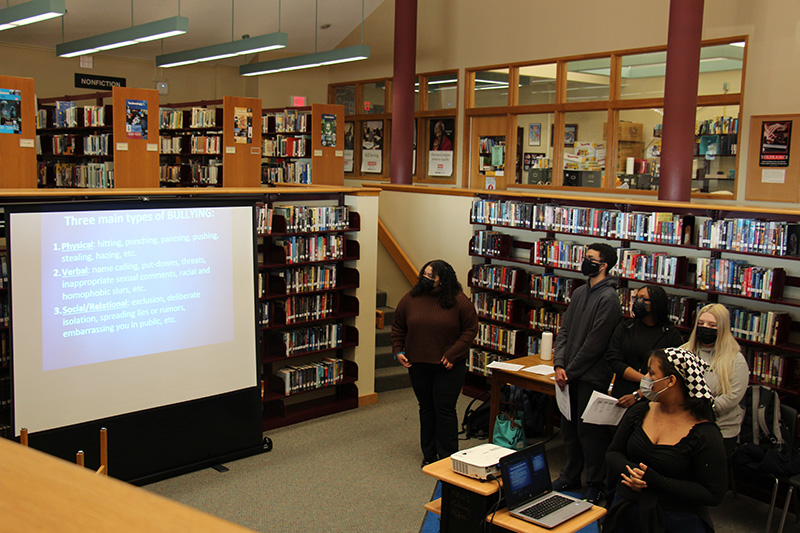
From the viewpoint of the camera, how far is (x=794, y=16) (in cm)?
769

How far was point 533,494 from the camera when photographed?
3457 mm

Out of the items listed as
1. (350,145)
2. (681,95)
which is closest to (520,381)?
(681,95)

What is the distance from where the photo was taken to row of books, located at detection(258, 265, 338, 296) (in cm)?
646

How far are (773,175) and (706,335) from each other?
4588 mm

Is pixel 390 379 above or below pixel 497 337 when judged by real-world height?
below

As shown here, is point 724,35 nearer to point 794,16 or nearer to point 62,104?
point 794,16

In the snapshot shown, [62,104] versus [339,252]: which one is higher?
[62,104]

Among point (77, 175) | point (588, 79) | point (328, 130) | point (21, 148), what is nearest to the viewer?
point (21, 148)

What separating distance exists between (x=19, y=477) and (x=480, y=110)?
11.2m

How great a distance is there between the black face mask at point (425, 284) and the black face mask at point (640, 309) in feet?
4.93

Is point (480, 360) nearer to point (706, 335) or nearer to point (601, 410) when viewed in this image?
point (601, 410)

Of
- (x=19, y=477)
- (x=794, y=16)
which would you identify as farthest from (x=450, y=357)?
(x=794, y=16)

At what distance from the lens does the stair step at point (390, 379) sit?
7.64m

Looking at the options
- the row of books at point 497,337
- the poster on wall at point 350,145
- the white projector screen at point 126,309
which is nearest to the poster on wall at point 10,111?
the white projector screen at point 126,309
